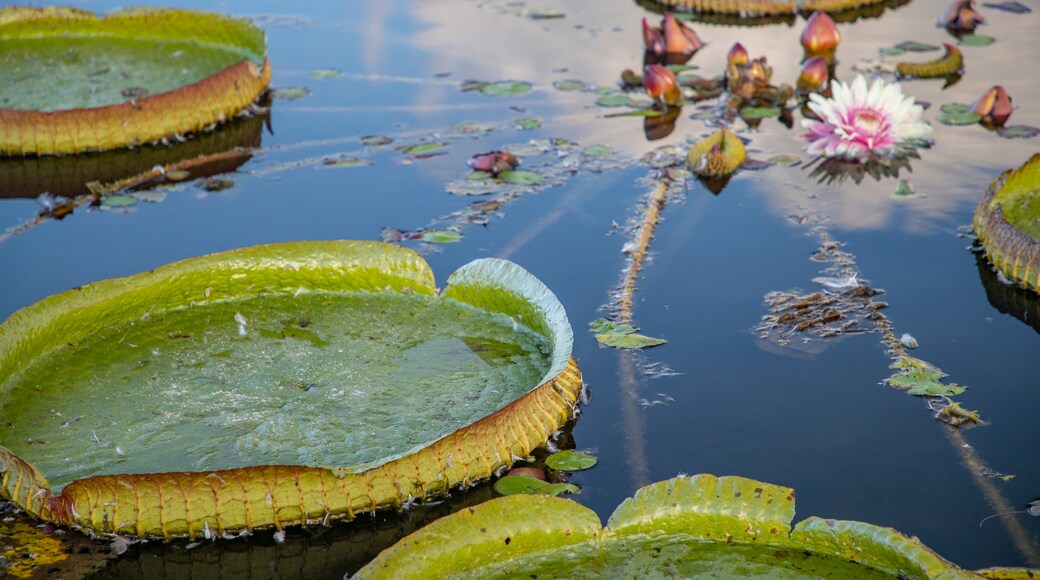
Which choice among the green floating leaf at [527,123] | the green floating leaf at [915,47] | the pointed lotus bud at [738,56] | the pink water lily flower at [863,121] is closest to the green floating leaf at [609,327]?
the pink water lily flower at [863,121]

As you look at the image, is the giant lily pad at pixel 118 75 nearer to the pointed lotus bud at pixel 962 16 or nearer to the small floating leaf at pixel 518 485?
the small floating leaf at pixel 518 485

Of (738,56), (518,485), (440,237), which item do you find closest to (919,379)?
(518,485)

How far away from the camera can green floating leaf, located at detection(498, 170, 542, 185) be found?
4.09 m

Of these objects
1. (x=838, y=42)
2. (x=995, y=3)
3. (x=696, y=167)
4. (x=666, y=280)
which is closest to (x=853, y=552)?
(x=666, y=280)

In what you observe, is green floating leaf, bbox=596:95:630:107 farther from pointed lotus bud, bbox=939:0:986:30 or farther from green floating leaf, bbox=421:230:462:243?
pointed lotus bud, bbox=939:0:986:30

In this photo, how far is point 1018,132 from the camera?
441cm

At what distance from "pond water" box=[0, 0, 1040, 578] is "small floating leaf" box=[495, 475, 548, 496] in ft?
0.14

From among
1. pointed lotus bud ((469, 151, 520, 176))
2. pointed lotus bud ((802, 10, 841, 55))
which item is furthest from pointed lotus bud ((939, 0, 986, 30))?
pointed lotus bud ((469, 151, 520, 176))

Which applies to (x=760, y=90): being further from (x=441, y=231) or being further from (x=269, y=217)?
(x=269, y=217)

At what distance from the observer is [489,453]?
7.59 feet

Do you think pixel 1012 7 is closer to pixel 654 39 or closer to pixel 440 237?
pixel 654 39

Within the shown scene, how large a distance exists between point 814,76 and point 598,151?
121 cm

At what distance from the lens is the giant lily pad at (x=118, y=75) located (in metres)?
4.50

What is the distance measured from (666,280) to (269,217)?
4.97 feet
